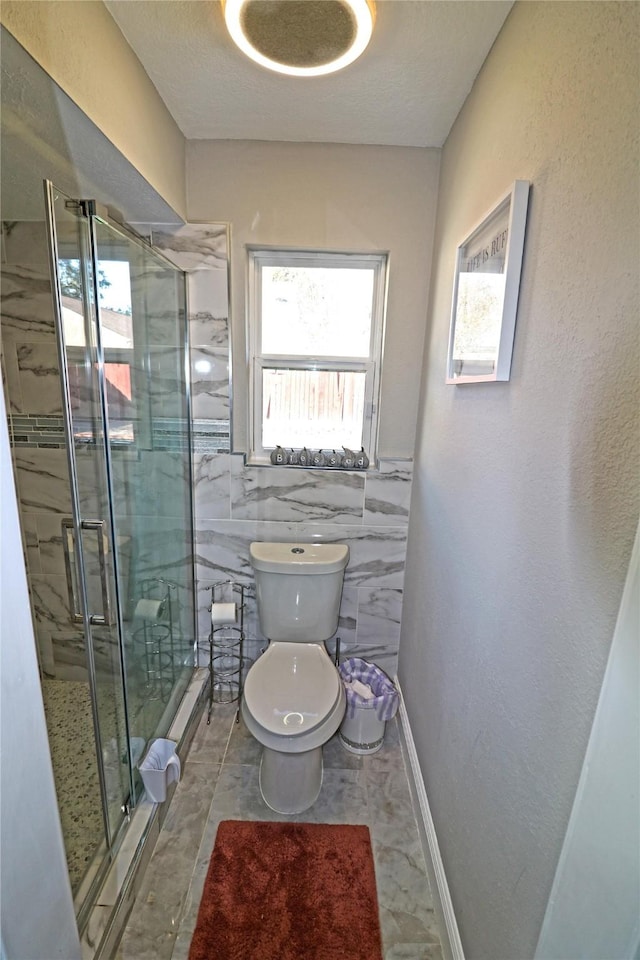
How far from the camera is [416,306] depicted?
6.11 feet

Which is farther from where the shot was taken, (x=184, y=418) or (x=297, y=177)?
(x=184, y=418)

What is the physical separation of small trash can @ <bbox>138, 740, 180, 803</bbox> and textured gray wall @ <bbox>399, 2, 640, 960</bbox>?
38.2 inches

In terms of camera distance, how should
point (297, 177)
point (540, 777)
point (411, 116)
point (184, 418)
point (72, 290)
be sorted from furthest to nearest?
point (184, 418), point (297, 177), point (411, 116), point (72, 290), point (540, 777)

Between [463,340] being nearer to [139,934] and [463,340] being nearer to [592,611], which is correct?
[592,611]

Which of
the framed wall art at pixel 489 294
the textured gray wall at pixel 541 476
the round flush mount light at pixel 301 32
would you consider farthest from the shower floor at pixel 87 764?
the round flush mount light at pixel 301 32

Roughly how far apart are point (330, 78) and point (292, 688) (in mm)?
2173

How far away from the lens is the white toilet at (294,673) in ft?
4.94

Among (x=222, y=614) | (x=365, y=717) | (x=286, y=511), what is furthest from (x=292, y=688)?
(x=286, y=511)

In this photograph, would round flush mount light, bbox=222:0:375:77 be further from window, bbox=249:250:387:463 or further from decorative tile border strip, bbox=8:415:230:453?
decorative tile border strip, bbox=8:415:230:453

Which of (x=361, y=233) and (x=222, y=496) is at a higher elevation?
(x=361, y=233)

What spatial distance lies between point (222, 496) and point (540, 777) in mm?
1635

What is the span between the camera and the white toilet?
150cm

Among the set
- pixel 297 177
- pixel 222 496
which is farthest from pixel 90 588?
pixel 297 177

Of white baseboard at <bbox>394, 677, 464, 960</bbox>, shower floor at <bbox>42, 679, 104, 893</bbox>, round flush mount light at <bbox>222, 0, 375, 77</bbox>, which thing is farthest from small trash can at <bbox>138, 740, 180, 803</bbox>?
round flush mount light at <bbox>222, 0, 375, 77</bbox>
